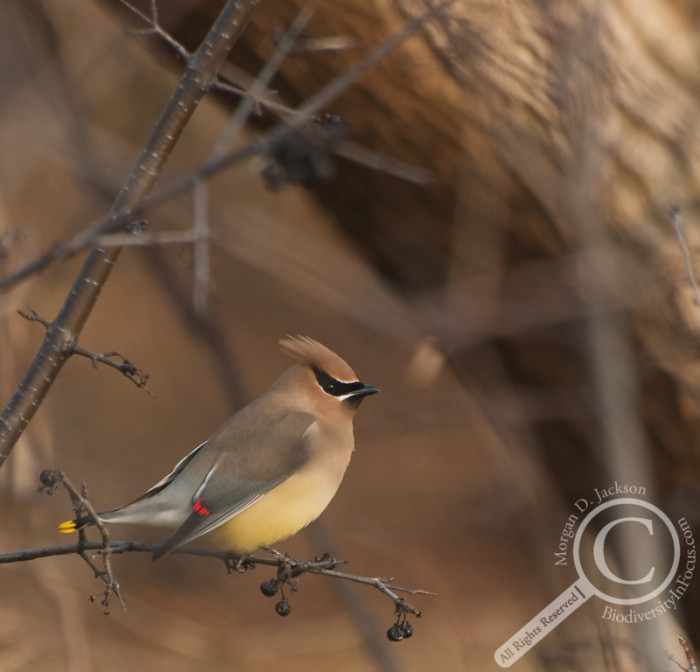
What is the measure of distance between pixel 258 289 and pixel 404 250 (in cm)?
478

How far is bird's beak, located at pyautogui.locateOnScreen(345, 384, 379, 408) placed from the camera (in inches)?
113

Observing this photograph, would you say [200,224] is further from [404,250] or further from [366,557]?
[366,557]

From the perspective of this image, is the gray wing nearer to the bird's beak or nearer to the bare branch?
the bird's beak

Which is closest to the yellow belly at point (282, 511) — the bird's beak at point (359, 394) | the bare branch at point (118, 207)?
the bird's beak at point (359, 394)

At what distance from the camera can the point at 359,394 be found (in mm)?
2920

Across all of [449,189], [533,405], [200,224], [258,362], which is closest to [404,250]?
[449,189]

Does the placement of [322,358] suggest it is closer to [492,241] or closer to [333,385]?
[333,385]

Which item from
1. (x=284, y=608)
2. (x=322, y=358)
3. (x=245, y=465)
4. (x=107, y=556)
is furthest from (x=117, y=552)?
(x=322, y=358)

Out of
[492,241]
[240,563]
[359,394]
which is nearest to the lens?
[240,563]

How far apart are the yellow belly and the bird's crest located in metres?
0.25

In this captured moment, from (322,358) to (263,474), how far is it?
1.03ft

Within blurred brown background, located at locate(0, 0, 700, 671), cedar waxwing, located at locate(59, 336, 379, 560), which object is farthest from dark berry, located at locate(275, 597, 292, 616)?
blurred brown background, located at locate(0, 0, 700, 671)

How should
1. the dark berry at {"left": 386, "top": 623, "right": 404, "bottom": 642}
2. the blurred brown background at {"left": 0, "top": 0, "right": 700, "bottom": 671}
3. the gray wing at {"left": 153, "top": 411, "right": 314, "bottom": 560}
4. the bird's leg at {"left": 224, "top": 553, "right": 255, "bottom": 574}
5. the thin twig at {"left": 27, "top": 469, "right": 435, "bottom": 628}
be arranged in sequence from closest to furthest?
the thin twig at {"left": 27, "top": 469, "right": 435, "bottom": 628}
the dark berry at {"left": 386, "top": 623, "right": 404, "bottom": 642}
the bird's leg at {"left": 224, "top": 553, "right": 255, "bottom": 574}
the gray wing at {"left": 153, "top": 411, "right": 314, "bottom": 560}
the blurred brown background at {"left": 0, "top": 0, "right": 700, "bottom": 671}

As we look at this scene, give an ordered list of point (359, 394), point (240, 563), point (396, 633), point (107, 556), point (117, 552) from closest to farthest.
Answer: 1. point (107, 556)
2. point (117, 552)
3. point (396, 633)
4. point (240, 563)
5. point (359, 394)
